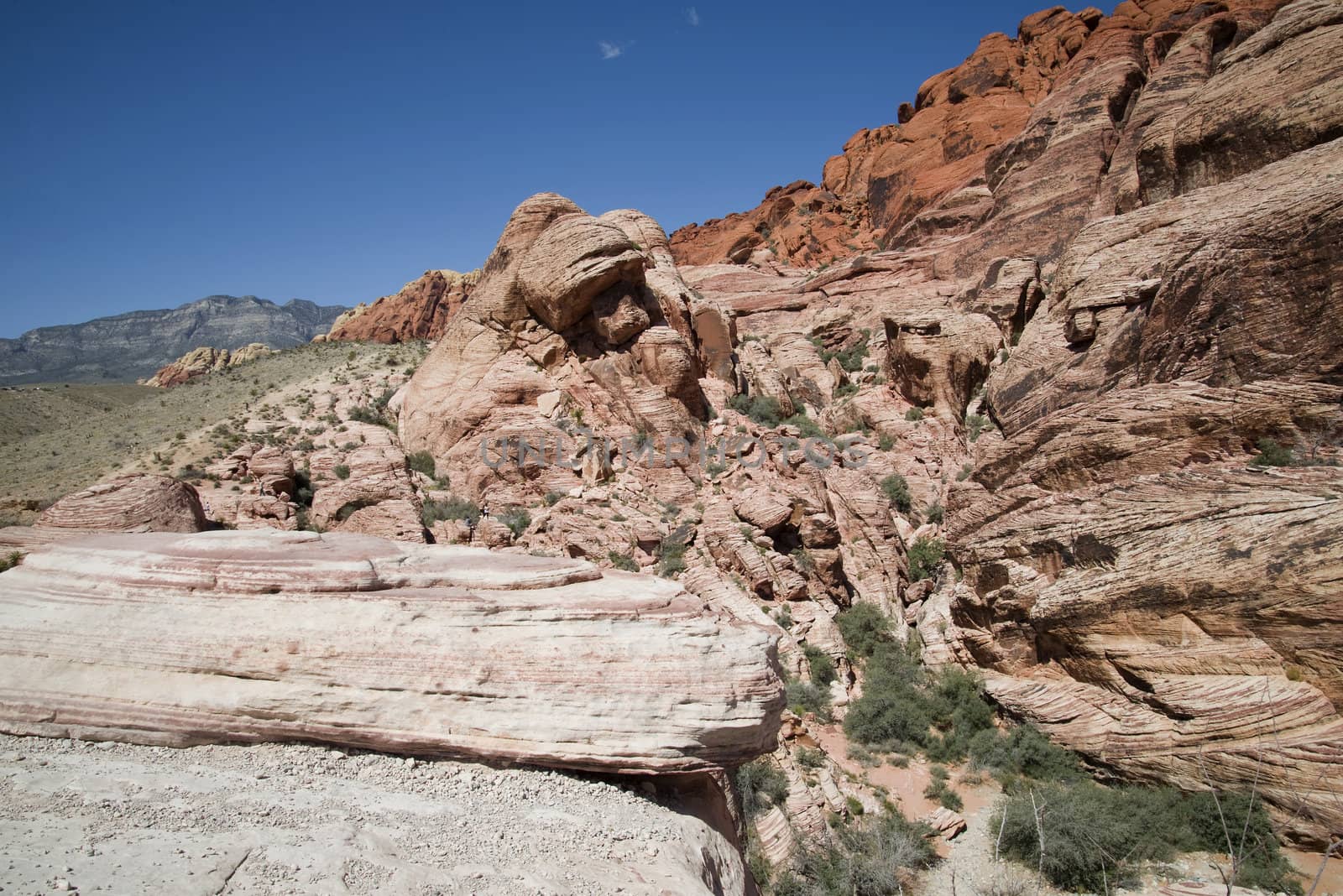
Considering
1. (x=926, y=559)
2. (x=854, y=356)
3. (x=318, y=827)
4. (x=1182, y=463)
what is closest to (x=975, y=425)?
(x=926, y=559)

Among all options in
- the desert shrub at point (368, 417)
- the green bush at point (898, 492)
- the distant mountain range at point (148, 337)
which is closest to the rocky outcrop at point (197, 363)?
the distant mountain range at point (148, 337)

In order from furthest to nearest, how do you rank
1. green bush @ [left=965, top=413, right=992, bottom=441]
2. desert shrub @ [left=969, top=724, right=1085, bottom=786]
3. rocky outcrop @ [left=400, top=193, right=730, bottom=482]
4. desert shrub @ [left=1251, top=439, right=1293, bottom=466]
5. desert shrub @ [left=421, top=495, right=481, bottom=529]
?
green bush @ [left=965, top=413, right=992, bottom=441] → rocky outcrop @ [left=400, top=193, right=730, bottom=482] → desert shrub @ [left=421, top=495, right=481, bottom=529] → desert shrub @ [left=969, top=724, right=1085, bottom=786] → desert shrub @ [left=1251, top=439, right=1293, bottom=466]

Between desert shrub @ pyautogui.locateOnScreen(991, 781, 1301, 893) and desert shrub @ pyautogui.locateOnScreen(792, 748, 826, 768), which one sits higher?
desert shrub @ pyautogui.locateOnScreen(792, 748, 826, 768)

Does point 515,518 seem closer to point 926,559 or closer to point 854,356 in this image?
point 926,559

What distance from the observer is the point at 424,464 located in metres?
21.0

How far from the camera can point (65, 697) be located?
17.1ft

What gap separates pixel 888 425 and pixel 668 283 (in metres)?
9.90

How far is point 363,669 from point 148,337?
200 meters

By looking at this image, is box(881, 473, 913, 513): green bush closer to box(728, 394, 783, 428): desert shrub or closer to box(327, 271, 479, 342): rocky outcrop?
box(728, 394, 783, 428): desert shrub

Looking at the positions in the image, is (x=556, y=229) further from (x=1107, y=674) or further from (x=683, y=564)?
(x=1107, y=674)

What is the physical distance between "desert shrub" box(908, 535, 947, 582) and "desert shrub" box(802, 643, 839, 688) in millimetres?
4565

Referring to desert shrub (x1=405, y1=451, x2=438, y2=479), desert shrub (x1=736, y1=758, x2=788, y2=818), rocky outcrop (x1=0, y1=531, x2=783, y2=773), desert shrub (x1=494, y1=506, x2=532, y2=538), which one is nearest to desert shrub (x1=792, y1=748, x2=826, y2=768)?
desert shrub (x1=736, y1=758, x2=788, y2=818)

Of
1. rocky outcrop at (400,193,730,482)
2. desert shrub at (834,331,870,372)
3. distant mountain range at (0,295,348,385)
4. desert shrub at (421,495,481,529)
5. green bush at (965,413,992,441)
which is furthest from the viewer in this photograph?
distant mountain range at (0,295,348,385)

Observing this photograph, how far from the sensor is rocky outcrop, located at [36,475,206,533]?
12.6m
